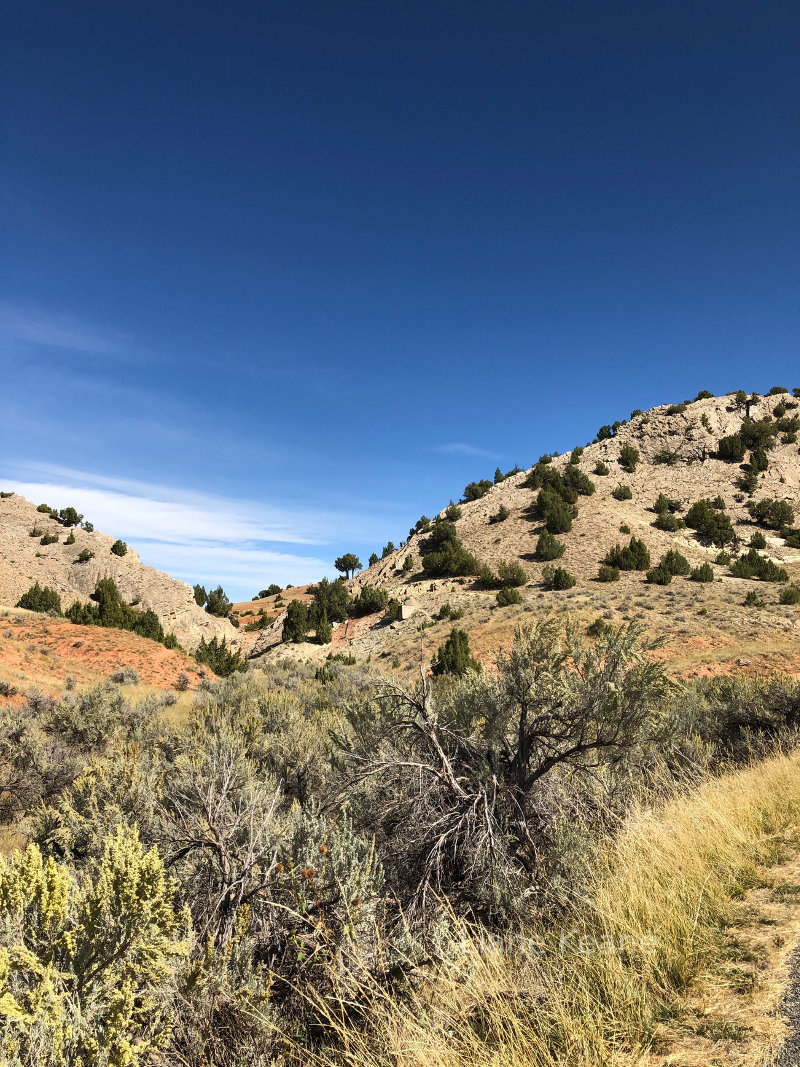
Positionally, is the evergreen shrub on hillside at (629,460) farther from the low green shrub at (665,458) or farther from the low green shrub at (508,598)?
the low green shrub at (508,598)

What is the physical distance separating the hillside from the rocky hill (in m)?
5.78

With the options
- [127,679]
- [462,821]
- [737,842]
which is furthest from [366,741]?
[127,679]

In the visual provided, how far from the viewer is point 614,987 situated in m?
2.75

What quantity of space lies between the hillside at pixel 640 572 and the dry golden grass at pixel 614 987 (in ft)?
33.1

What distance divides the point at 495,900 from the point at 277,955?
1.72 metres

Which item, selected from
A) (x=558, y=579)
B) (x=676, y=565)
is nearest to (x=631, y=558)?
(x=676, y=565)

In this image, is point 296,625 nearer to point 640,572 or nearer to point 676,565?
point 640,572

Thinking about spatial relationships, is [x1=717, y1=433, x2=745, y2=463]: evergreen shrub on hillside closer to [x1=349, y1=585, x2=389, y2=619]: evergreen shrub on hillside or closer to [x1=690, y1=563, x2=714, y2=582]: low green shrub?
[x1=690, y1=563, x2=714, y2=582]: low green shrub

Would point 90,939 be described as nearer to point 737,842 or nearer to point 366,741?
point 366,741

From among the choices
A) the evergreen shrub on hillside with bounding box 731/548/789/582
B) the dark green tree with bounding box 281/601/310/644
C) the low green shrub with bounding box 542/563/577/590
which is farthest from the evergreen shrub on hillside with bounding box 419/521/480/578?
the evergreen shrub on hillside with bounding box 731/548/789/582

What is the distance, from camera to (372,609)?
1542 inches

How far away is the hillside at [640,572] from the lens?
2323 cm

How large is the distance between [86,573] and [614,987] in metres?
44.3

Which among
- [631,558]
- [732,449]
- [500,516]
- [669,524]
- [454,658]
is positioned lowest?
[454,658]
